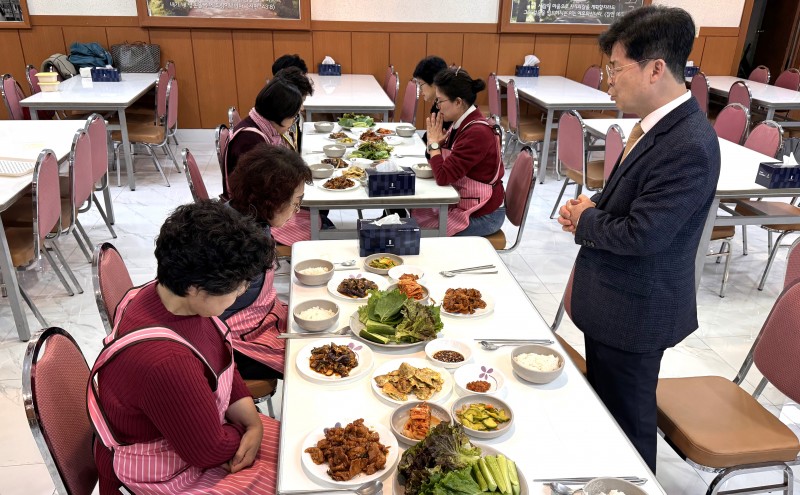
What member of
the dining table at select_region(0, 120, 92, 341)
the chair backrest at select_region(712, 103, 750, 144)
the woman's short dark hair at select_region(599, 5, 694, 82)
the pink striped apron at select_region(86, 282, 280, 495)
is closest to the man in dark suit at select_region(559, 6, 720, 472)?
the woman's short dark hair at select_region(599, 5, 694, 82)

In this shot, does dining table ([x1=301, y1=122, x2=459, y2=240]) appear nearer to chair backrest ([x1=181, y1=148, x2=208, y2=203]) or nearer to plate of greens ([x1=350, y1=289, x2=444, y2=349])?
chair backrest ([x1=181, y1=148, x2=208, y2=203])

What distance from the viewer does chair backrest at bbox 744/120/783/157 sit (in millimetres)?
3825

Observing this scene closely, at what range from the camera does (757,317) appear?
355cm

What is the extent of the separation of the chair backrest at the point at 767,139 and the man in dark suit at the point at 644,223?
8.63ft

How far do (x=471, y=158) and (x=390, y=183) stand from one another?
465 mm

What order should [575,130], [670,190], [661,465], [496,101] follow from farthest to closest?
[496,101], [575,130], [661,465], [670,190]

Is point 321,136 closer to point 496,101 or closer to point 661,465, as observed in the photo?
point 496,101

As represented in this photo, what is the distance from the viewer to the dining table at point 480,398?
4.35ft

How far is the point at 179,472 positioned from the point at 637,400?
136 cm

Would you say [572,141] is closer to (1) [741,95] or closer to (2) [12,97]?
(1) [741,95]

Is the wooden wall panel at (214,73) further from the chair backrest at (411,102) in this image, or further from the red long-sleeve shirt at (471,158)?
the red long-sleeve shirt at (471,158)

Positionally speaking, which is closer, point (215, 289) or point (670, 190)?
point (215, 289)

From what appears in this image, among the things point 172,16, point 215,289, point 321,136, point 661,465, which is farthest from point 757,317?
point 172,16

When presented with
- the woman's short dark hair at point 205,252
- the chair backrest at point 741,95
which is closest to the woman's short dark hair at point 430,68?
the chair backrest at point 741,95
